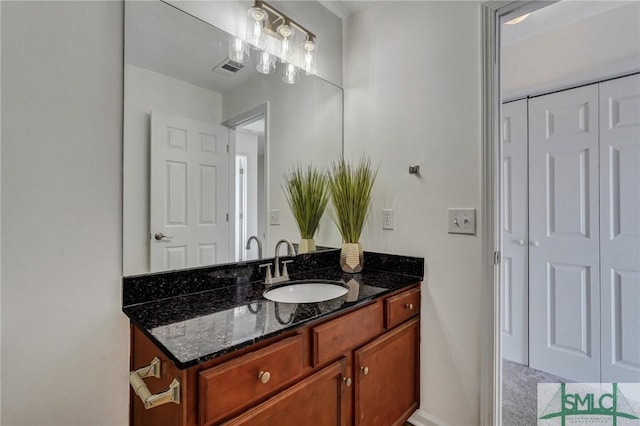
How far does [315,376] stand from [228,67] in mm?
1352

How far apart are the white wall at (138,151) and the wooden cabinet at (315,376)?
0.29 metres

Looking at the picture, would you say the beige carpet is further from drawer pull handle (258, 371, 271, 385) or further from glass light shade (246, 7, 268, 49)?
glass light shade (246, 7, 268, 49)

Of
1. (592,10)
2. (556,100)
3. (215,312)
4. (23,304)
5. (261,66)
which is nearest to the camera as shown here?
(23,304)

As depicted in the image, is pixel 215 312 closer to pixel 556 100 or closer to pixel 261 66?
pixel 261 66

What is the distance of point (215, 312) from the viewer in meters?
1.04

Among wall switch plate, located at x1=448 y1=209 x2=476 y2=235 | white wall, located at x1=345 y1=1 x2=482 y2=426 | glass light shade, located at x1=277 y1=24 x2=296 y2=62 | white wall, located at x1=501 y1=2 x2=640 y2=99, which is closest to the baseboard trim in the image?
white wall, located at x1=345 y1=1 x2=482 y2=426

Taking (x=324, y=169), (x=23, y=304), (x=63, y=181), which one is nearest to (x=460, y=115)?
(x=324, y=169)

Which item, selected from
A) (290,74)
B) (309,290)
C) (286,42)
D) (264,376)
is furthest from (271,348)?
(286,42)

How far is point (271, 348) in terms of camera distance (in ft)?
2.89

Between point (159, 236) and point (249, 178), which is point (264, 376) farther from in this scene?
point (249, 178)

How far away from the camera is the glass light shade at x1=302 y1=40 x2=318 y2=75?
5.78ft

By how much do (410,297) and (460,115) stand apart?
92cm

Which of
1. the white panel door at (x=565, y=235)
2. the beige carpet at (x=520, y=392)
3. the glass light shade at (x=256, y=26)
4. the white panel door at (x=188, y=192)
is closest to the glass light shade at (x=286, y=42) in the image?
the glass light shade at (x=256, y=26)

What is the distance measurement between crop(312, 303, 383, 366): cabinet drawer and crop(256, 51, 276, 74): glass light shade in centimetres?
126
